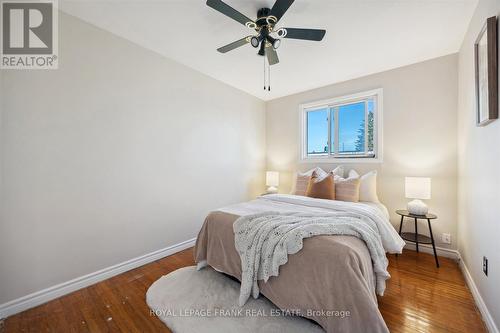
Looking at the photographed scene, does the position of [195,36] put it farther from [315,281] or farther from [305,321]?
[305,321]

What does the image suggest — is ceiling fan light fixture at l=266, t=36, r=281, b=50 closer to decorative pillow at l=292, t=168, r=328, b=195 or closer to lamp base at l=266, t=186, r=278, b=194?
decorative pillow at l=292, t=168, r=328, b=195

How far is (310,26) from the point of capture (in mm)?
2068

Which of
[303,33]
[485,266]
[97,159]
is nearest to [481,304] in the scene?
[485,266]

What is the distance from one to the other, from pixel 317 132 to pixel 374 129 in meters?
0.96

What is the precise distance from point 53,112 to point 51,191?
708 millimetres

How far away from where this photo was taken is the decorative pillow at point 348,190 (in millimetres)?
2717

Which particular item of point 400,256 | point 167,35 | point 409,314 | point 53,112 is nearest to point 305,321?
point 409,314

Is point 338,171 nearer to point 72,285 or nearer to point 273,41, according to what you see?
point 273,41

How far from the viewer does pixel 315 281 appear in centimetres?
140

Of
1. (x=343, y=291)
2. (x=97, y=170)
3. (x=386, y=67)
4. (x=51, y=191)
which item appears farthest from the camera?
(x=386, y=67)

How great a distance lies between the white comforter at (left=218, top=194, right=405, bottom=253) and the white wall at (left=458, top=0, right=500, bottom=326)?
0.58 meters

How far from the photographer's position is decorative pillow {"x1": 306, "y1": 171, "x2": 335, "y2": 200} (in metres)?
2.80

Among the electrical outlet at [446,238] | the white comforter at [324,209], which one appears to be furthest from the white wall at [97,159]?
the electrical outlet at [446,238]

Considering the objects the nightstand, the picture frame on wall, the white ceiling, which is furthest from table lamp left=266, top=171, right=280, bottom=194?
the picture frame on wall
